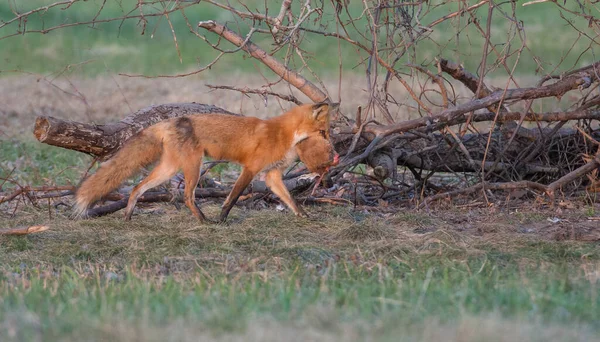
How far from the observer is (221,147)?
26.6ft

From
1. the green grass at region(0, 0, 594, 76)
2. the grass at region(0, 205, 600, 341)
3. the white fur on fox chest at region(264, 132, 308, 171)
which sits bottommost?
the grass at region(0, 205, 600, 341)

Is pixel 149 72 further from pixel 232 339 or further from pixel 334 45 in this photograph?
pixel 232 339

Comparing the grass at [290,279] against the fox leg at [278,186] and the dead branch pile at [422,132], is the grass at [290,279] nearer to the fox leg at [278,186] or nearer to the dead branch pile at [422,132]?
the fox leg at [278,186]

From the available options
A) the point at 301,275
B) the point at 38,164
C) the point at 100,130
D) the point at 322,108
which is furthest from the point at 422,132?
the point at 38,164

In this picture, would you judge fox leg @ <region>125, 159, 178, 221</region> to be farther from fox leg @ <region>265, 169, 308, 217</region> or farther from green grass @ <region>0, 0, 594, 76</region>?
green grass @ <region>0, 0, 594, 76</region>

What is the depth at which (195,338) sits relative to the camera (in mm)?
3307

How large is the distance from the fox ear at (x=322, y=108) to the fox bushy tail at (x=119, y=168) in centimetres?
165

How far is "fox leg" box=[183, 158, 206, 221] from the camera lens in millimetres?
8008

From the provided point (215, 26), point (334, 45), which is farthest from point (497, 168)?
point (334, 45)

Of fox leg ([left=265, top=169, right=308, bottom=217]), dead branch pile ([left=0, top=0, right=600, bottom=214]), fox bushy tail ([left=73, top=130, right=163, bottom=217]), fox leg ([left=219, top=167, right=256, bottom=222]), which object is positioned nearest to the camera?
fox bushy tail ([left=73, top=130, right=163, bottom=217])

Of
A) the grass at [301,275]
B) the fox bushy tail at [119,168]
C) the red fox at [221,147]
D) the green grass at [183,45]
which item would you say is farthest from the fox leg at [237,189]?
the green grass at [183,45]

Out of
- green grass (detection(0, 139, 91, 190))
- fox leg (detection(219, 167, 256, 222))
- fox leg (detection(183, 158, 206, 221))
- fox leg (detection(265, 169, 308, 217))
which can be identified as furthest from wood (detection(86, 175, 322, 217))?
green grass (detection(0, 139, 91, 190))

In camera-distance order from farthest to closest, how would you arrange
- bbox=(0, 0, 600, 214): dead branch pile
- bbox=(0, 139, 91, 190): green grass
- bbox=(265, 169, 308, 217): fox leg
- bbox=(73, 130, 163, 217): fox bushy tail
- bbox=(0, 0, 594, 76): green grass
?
bbox=(0, 0, 594, 76): green grass
bbox=(0, 139, 91, 190): green grass
bbox=(265, 169, 308, 217): fox leg
bbox=(0, 0, 600, 214): dead branch pile
bbox=(73, 130, 163, 217): fox bushy tail

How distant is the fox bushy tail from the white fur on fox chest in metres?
1.21
